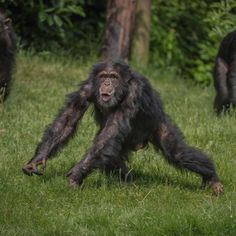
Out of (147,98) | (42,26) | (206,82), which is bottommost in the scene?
(206,82)

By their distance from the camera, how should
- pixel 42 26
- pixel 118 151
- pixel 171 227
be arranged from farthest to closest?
pixel 42 26 < pixel 118 151 < pixel 171 227

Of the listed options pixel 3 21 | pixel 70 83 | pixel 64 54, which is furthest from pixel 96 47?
pixel 3 21

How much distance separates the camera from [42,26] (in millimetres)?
15617

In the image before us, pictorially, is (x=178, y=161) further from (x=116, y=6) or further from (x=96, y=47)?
(x=96, y=47)

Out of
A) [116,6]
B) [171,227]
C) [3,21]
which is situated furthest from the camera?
[116,6]

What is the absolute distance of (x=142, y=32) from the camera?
51.8 feet

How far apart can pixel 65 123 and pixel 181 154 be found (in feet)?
3.49

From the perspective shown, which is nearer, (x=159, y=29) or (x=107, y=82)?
(x=107, y=82)

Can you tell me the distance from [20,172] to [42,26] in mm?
8490

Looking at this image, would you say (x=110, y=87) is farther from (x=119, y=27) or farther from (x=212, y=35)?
(x=212, y=35)

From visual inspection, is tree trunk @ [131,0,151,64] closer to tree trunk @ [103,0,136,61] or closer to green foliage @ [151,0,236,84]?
green foliage @ [151,0,236,84]

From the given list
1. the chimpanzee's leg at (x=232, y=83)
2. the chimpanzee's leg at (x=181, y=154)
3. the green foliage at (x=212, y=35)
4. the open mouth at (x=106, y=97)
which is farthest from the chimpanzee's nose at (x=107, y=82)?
the green foliage at (x=212, y=35)

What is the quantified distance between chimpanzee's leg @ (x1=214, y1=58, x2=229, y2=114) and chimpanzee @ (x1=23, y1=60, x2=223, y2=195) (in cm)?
416

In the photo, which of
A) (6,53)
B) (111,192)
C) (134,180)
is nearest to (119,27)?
(6,53)
